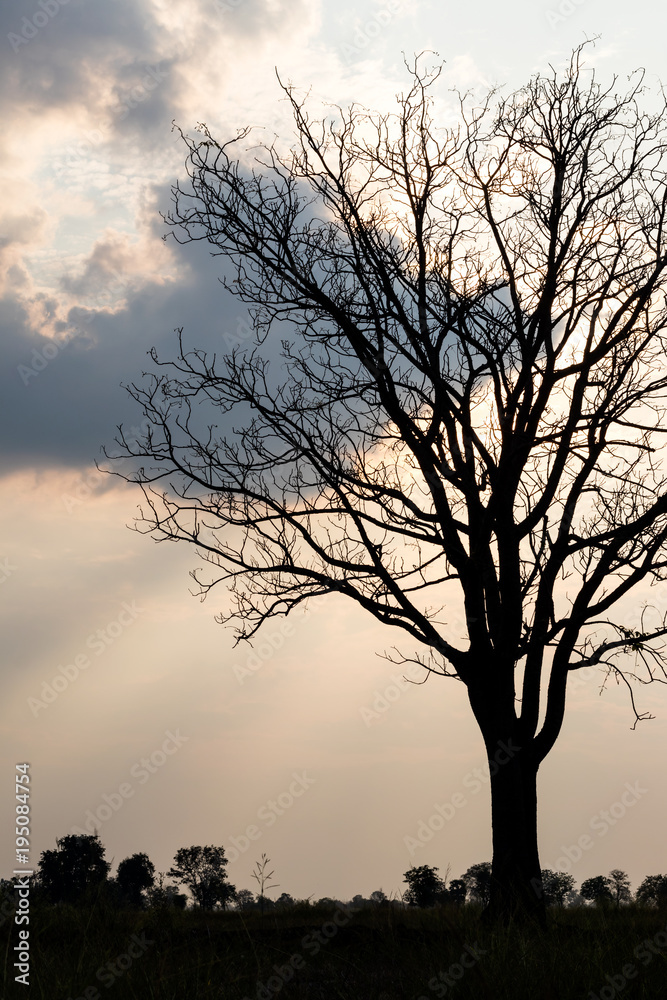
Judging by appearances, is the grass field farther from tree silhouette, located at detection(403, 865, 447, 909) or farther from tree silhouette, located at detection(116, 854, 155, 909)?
tree silhouette, located at detection(116, 854, 155, 909)

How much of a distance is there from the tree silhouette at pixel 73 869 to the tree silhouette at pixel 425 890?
7.36 ft

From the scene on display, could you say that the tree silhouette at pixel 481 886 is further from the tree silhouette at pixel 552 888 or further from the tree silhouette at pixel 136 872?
the tree silhouette at pixel 136 872

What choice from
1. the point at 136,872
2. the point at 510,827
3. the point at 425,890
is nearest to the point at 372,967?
the point at 425,890

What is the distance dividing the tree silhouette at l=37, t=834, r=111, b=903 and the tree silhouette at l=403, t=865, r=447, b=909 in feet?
7.36

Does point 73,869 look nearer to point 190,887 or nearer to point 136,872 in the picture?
point 190,887

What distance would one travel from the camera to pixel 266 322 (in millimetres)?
11211

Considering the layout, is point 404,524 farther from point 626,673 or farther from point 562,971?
point 562,971

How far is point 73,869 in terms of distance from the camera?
23.7 ft

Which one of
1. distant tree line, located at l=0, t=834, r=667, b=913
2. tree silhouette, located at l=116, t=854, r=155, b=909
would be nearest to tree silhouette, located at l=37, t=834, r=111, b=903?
distant tree line, located at l=0, t=834, r=667, b=913

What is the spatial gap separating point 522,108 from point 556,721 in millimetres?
7982

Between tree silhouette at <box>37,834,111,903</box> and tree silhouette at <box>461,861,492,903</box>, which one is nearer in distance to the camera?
tree silhouette at <box>37,834,111,903</box>

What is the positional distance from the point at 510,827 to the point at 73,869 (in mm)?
4873

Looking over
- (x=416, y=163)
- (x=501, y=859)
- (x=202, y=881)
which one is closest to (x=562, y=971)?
(x=202, y=881)

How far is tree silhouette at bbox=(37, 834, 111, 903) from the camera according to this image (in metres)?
6.12
